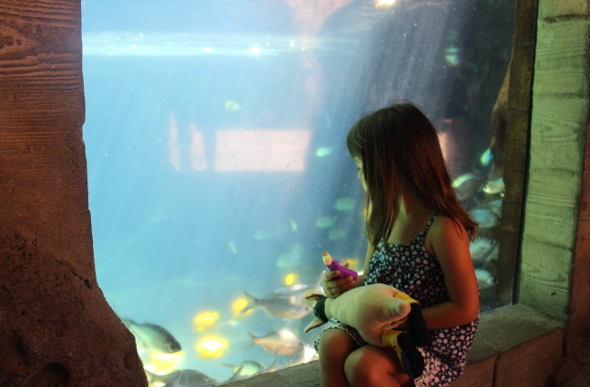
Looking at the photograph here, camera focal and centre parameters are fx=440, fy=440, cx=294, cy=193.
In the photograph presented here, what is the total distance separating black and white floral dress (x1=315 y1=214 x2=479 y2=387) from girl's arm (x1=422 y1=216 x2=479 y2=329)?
2.3 inches

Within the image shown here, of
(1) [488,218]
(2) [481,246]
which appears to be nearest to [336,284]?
(1) [488,218]

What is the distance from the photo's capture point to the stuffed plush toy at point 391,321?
1.42m

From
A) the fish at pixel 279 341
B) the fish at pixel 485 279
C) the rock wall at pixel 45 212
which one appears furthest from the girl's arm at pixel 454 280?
the fish at pixel 279 341

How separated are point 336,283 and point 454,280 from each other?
453 mm

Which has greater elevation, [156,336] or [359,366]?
[359,366]

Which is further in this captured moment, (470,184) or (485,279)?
(470,184)

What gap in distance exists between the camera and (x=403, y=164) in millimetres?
1742

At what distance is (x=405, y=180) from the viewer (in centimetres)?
177

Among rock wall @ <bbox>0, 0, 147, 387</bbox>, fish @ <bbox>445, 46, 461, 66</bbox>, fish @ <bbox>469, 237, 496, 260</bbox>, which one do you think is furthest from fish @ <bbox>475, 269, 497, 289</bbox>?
fish @ <bbox>445, 46, 461, 66</bbox>

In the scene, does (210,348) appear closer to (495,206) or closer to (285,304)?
(285,304)

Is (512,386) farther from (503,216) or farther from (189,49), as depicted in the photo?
(189,49)

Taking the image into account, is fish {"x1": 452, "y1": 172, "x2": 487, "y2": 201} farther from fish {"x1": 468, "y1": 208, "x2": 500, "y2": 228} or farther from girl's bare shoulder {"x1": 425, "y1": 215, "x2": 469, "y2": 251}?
girl's bare shoulder {"x1": 425, "y1": 215, "x2": 469, "y2": 251}

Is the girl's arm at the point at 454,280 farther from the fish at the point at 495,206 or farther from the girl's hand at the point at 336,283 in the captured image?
the fish at the point at 495,206

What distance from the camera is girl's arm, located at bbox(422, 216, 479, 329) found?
63.4 inches
